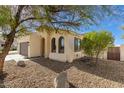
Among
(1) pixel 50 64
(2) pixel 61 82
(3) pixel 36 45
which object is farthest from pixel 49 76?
(3) pixel 36 45

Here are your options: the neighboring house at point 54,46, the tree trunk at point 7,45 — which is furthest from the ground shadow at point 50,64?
the tree trunk at point 7,45

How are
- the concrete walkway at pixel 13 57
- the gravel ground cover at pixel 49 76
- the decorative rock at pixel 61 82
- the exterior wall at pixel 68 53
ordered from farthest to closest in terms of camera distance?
the exterior wall at pixel 68 53, the concrete walkway at pixel 13 57, the gravel ground cover at pixel 49 76, the decorative rock at pixel 61 82

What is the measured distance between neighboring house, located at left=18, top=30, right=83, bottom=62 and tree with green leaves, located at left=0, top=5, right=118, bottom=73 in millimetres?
277

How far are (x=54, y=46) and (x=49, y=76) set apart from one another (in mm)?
1240

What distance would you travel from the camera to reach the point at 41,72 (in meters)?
4.27

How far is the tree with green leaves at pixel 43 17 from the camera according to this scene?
364 centimetres

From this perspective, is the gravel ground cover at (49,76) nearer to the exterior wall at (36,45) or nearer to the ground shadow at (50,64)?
the ground shadow at (50,64)

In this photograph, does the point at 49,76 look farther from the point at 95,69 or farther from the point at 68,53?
the point at 68,53

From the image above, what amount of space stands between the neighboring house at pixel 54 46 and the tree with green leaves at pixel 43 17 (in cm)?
28

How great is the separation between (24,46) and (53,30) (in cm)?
180

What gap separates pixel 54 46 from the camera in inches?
204

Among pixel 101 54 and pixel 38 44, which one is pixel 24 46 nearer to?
pixel 38 44

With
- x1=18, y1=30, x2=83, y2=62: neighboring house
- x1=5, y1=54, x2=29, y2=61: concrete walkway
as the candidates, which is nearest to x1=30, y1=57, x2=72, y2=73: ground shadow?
x1=18, y1=30, x2=83, y2=62: neighboring house
